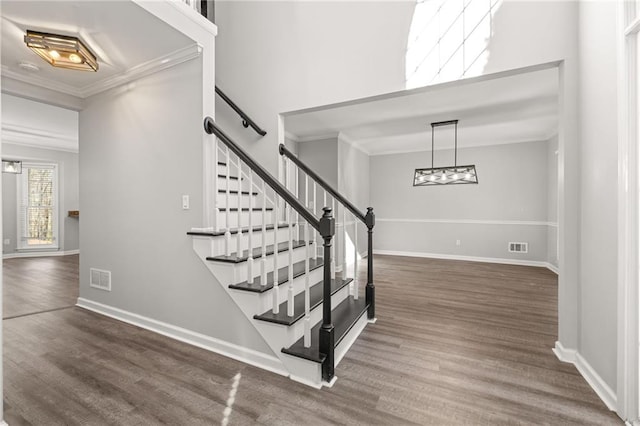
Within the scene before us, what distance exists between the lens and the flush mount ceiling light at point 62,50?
214 cm

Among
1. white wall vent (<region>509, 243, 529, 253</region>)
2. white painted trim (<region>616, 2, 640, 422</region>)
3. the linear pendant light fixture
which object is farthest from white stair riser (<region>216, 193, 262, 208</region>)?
white wall vent (<region>509, 243, 529, 253</region>)

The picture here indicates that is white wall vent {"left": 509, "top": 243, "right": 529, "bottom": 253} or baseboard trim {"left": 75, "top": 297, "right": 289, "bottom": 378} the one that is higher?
white wall vent {"left": 509, "top": 243, "right": 529, "bottom": 253}

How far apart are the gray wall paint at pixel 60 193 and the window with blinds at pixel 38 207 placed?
0.31 ft

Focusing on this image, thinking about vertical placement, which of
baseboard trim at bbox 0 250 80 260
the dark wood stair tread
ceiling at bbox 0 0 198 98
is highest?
ceiling at bbox 0 0 198 98

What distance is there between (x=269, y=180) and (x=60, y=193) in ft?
25.4

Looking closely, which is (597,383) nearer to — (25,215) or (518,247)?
(518,247)

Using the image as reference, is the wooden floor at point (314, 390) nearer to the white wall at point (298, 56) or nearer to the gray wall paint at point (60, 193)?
the white wall at point (298, 56)

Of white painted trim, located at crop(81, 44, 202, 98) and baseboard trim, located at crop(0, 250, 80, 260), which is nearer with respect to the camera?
white painted trim, located at crop(81, 44, 202, 98)

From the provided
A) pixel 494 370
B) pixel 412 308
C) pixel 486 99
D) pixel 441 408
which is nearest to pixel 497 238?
pixel 486 99

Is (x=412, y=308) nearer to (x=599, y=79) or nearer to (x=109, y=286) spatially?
(x=599, y=79)

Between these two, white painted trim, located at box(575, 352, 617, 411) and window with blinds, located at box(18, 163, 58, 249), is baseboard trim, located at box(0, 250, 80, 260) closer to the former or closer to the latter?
window with blinds, located at box(18, 163, 58, 249)

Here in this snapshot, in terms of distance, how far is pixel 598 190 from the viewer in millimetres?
1863

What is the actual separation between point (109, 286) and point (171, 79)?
7.15ft

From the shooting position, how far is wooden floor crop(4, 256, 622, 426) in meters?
1.64
